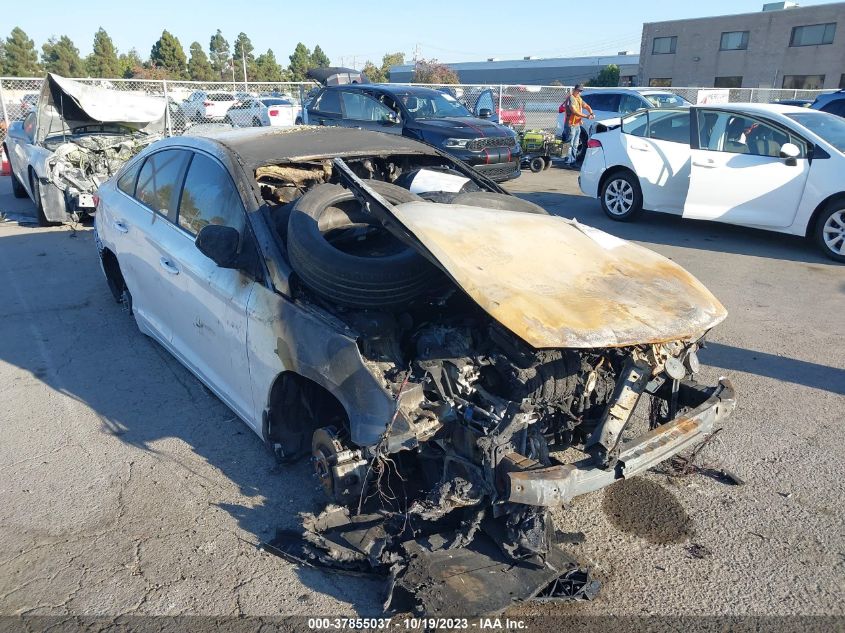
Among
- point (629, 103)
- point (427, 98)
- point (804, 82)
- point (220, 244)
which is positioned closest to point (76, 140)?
point (427, 98)

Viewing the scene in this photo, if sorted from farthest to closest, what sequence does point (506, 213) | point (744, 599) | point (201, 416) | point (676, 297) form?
point (201, 416) < point (506, 213) < point (676, 297) < point (744, 599)

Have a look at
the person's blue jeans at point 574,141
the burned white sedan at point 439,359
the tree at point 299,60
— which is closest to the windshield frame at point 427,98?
the person's blue jeans at point 574,141

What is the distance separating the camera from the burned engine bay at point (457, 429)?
8.59ft

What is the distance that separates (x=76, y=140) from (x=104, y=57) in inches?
2148

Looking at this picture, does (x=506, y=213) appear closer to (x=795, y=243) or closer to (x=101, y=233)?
(x=101, y=233)

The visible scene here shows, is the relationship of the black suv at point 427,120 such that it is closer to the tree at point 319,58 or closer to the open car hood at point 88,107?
the open car hood at point 88,107

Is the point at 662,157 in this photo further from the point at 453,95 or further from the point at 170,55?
the point at 170,55

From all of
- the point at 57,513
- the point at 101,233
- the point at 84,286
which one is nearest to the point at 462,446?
the point at 57,513

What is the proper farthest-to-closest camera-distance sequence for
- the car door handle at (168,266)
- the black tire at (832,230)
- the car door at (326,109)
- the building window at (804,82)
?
the building window at (804,82) < the car door at (326,109) < the black tire at (832,230) < the car door handle at (168,266)

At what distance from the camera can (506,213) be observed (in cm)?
374

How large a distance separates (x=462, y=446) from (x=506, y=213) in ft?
5.13

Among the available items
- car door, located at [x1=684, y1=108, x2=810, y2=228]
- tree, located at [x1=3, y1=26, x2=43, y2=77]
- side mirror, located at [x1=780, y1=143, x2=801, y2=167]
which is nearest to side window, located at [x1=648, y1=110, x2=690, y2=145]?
car door, located at [x1=684, y1=108, x2=810, y2=228]

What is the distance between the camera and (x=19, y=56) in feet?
177

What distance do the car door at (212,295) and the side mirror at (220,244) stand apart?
0.13 m
